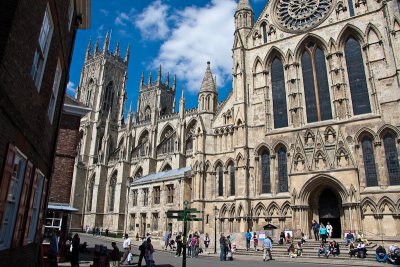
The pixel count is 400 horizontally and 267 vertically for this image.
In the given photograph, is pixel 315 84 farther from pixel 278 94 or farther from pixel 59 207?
pixel 59 207

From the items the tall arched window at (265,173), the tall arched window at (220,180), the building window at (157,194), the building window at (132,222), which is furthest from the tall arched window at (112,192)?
the tall arched window at (265,173)

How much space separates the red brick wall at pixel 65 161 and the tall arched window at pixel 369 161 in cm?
1966

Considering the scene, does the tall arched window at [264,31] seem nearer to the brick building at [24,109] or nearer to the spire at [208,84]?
the spire at [208,84]

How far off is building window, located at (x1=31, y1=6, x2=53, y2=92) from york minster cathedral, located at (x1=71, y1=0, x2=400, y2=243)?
20.7 m

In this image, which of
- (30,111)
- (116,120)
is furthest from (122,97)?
(30,111)

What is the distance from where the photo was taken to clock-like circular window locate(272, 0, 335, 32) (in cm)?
2881

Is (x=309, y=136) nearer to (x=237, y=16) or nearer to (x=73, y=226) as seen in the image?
(x=237, y=16)

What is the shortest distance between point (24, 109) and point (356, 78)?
25196 mm

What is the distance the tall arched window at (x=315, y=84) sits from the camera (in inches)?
1053

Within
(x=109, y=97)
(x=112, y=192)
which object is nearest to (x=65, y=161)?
(x=112, y=192)

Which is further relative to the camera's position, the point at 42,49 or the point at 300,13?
the point at 300,13

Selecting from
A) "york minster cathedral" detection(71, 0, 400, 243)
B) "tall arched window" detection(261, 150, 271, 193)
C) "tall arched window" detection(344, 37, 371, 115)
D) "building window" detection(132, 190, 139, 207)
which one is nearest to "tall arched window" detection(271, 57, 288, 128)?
"york minster cathedral" detection(71, 0, 400, 243)

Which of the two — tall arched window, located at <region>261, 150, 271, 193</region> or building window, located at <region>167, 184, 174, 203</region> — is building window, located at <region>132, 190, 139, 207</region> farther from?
tall arched window, located at <region>261, 150, 271, 193</region>

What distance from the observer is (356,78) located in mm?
25750
